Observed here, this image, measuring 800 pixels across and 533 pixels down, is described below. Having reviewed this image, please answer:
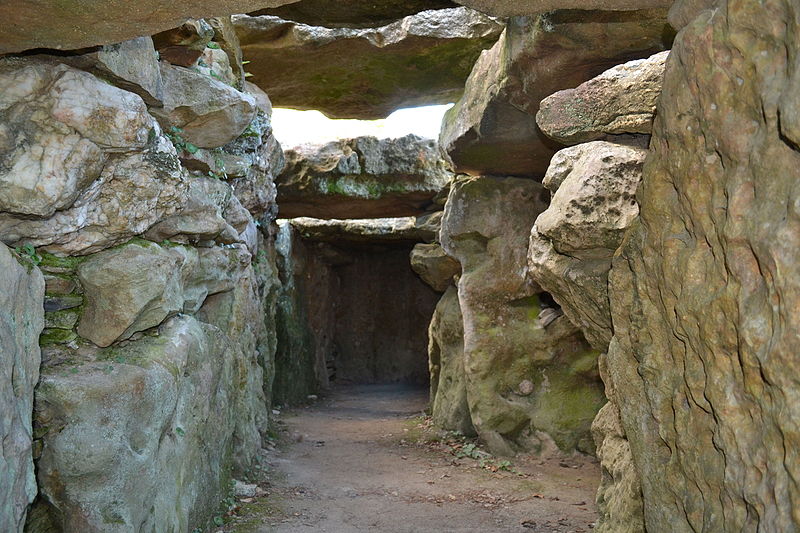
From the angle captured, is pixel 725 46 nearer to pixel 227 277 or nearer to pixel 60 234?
pixel 60 234

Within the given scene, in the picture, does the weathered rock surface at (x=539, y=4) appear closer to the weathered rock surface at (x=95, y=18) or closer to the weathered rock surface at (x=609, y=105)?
the weathered rock surface at (x=95, y=18)

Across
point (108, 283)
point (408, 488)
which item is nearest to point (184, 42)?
point (108, 283)

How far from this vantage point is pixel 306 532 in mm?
5234

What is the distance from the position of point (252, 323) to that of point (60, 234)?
12.8 ft

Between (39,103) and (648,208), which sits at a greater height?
(39,103)

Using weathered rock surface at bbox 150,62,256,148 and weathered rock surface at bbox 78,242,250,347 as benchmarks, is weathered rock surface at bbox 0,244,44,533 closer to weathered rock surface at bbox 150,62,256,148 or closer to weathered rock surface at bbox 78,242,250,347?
weathered rock surface at bbox 78,242,250,347

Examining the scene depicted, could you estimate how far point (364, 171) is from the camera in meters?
10.6

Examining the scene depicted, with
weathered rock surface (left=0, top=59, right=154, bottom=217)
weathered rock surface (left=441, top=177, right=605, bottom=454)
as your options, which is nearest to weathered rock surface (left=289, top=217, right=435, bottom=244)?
weathered rock surface (left=441, top=177, right=605, bottom=454)

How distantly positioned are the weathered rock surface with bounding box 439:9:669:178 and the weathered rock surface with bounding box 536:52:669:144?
0.48 meters

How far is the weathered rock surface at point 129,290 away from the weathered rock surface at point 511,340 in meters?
4.38

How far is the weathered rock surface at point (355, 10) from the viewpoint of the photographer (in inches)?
187

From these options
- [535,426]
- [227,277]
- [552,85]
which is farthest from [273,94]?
[535,426]

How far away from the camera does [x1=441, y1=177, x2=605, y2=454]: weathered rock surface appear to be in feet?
25.7

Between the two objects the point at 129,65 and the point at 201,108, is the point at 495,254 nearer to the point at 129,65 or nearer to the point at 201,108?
the point at 201,108
